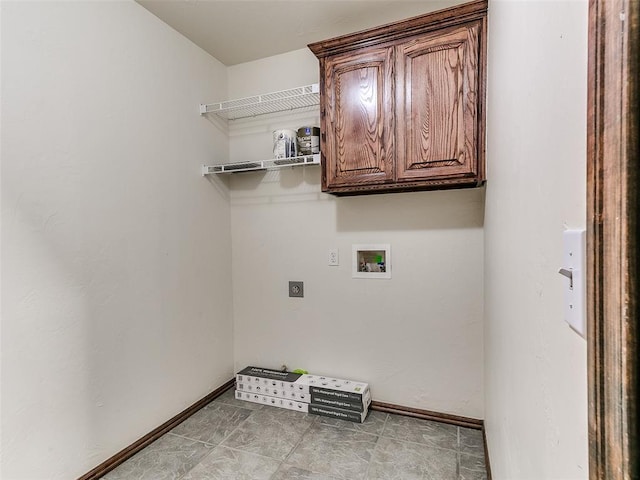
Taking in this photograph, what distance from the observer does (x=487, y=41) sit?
1.60m

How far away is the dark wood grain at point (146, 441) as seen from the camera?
1.58m

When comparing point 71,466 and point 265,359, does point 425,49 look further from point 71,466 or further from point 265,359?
point 71,466

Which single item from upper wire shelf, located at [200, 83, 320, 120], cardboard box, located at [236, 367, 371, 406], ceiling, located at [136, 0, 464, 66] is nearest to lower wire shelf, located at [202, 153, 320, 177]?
upper wire shelf, located at [200, 83, 320, 120]

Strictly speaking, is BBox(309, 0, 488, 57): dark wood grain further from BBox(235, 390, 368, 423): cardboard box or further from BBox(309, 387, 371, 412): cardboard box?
BBox(235, 390, 368, 423): cardboard box

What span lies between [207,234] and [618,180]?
7.49ft

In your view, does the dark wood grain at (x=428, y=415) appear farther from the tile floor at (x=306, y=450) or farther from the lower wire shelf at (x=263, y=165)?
Result: the lower wire shelf at (x=263, y=165)

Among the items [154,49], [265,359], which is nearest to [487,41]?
[154,49]

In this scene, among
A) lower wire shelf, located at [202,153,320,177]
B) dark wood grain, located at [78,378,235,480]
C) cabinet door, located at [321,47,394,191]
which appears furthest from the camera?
lower wire shelf, located at [202,153,320,177]

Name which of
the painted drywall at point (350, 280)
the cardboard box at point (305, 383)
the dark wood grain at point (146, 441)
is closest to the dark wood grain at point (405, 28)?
the painted drywall at point (350, 280)

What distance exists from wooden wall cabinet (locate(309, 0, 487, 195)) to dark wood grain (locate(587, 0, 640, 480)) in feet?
4.65

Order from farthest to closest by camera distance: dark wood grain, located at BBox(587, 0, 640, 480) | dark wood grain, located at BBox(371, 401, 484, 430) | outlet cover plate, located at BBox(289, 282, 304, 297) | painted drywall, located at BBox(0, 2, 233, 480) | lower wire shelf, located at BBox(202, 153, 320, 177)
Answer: outlet cover plate, located at BBox(289, 282, 304, 297)
lower wire shelf, located at BBox(202, 153, 320, 177)
dark wood grain, located at BBox(371, 401, 484, 430)
painted drywall, located at BBox(0, 2, 233, 480)
dark wood grain, located at BBox(587, 0, 640, 480)

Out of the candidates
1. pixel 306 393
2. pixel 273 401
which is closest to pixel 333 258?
pixel 306 393

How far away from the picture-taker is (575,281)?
419 millimetres

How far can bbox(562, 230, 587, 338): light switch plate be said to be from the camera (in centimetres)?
40
